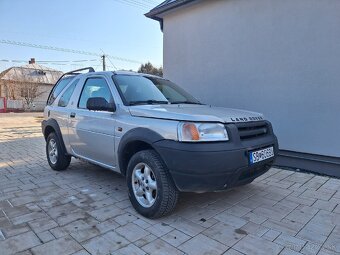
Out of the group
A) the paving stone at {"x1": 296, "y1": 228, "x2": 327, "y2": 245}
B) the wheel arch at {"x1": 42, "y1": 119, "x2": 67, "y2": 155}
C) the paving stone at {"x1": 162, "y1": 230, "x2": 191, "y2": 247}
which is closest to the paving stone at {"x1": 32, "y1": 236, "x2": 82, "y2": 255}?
the paving stone at {"x1": 162, "y1": 230, "x2": 191, "y2": 247}

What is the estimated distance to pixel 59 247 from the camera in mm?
A: 2646

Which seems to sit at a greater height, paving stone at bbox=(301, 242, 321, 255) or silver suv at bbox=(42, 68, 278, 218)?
silver suv at bbox=(42, 68, 278, 218)

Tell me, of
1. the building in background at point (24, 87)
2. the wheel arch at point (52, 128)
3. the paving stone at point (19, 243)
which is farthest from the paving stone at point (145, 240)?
the building in background at point (24, 87)

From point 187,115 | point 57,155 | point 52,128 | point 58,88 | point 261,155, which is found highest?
point 58,88

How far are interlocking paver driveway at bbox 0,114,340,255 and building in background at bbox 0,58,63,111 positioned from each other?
104 ft

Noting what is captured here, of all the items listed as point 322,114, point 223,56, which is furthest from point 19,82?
point 322,114

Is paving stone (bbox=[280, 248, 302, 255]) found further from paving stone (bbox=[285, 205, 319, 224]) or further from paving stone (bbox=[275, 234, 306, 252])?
paving stone (bbox=[285, 205, 319, 224])

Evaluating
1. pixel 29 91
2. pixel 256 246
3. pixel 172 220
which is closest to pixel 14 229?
pixel 172 220

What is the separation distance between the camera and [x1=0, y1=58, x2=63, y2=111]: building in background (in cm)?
3312

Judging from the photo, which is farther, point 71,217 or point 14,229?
point 71,217

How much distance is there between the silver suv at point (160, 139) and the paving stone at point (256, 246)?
0.57m

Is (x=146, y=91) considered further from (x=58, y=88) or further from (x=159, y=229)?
(x=58, y=88)

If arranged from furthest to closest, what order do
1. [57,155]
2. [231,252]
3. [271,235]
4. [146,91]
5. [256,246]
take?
[57,155] < [146,91] < [271,235] < [256,246] < [231,252]

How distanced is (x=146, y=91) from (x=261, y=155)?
1785 millimetres
